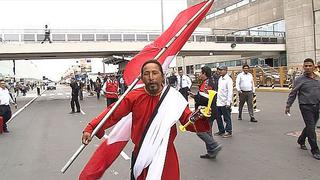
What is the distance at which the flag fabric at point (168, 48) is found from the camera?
4.29 metres

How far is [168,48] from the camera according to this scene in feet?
14.0

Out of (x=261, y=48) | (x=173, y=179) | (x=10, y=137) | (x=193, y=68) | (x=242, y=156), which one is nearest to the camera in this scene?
(x=173, y=179)

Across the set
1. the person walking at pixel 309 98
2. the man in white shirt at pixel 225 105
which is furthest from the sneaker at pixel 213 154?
the man in white shirt at pixel 225 105

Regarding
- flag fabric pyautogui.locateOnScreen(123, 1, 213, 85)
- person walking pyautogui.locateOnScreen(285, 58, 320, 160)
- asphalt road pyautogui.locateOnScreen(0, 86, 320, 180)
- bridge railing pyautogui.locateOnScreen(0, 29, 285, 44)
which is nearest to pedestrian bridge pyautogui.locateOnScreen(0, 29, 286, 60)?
bridge railing pyautogui.locateOnScreen(0, 29, 285, 44)

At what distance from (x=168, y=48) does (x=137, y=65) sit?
413 mm

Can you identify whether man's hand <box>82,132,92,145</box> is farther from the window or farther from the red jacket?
the window

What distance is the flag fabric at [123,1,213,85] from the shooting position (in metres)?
4.29

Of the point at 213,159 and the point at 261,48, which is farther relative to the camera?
the point at 261,48

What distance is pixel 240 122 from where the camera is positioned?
1145 centimetres

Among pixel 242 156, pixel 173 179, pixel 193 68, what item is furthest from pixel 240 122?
pixel 193 68

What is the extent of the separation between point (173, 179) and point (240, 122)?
8449 mm

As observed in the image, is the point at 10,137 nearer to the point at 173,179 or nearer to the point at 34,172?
the point at 34,172

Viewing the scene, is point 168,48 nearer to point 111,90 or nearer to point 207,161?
point 207,161

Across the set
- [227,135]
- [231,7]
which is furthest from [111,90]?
[231,7]
